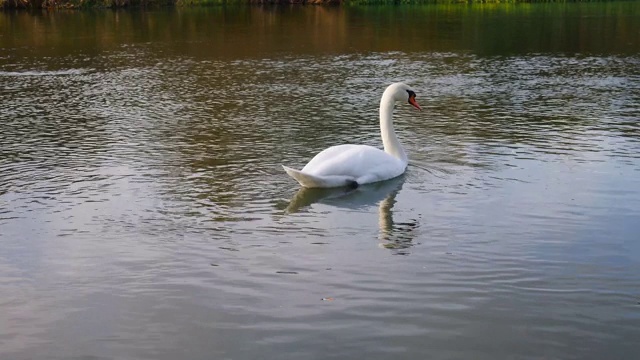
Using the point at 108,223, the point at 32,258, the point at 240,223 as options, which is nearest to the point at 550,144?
the point at 240,223

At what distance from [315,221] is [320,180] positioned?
106 centimetres

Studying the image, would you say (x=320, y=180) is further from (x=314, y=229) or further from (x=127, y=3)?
(x=127, y=3)

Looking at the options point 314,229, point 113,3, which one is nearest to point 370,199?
point 314,229

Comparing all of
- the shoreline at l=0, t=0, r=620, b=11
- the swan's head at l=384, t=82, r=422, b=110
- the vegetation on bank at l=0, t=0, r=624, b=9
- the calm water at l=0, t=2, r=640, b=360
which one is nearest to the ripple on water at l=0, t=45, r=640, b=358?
the calm water at l=0, t=2, r=640, b=360

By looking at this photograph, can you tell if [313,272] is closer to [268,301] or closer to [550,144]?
[268,301]

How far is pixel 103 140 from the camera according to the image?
15.3m

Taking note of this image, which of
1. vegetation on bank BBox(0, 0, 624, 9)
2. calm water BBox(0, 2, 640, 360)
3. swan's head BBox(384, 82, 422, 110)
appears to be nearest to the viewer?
calm water BBox(0, 2, 640, 360)

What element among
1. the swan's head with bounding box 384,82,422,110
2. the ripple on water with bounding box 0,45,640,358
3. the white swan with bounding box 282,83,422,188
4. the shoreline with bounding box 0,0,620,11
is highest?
the shoreline with bounding box 0,0,620,11

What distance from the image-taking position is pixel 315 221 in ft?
33.5

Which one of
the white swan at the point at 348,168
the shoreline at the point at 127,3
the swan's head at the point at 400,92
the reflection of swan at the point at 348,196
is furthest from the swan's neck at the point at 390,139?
the shoreline at the point at 127,3

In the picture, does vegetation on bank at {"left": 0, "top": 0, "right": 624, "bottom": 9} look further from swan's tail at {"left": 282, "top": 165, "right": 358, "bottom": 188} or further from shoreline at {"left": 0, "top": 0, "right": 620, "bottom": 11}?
swan's tail at {"left": 282, "top": 165, "right": 358, "bottom": 188}

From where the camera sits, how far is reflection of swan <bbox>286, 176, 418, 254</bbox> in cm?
993

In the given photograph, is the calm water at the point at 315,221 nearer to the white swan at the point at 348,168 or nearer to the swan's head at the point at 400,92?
the white swan at the point at 348,168

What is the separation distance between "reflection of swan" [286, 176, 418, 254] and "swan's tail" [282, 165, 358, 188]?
0.27 ft
